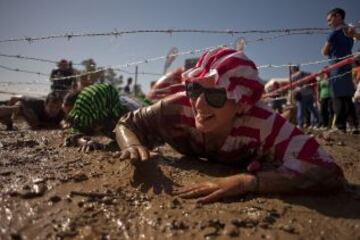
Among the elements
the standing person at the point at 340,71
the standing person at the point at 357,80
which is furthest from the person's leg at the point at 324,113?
the standing person at the point at 340,71

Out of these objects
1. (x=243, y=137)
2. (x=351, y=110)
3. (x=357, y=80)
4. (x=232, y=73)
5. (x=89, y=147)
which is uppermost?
(x=357, y=80)

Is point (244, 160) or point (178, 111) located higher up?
point (178, 111)

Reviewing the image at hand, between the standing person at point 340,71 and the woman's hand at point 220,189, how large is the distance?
3214mm

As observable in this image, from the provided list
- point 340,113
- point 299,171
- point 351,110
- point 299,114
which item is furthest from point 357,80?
point 299,171

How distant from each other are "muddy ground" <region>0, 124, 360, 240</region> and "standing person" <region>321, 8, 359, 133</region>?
9.38 ft

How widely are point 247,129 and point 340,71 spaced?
3550mm

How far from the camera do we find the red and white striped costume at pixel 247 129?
263cm

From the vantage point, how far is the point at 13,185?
2834 millimetres

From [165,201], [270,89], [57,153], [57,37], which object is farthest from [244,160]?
[270,89]

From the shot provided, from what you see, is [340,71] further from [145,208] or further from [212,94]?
[145,208]

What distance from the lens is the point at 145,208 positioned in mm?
2441

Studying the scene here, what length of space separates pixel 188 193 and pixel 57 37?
3.25 meters

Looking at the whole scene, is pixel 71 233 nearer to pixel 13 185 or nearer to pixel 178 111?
pixel 13 185

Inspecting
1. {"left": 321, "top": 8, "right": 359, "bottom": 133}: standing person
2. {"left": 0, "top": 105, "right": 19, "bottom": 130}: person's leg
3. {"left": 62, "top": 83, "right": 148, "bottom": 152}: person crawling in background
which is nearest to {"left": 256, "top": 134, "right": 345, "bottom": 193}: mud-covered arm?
{"left": 62, "top": 83, "right": 148, "bottom": 152}: person crawling in background
